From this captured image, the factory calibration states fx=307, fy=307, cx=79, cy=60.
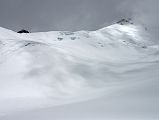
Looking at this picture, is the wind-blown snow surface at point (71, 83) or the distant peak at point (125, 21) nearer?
the wind-blown snow surface at point (71, 83)

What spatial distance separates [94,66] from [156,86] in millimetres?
25353

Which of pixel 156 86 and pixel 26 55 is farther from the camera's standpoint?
pixel 26 55

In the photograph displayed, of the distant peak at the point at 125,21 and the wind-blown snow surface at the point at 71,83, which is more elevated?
the distant peak at the point at 125,21

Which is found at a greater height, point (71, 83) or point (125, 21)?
point (125, 21)

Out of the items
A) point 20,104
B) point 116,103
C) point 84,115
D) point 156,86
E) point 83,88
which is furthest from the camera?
point 83,88

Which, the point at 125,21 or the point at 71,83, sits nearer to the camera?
the point at 71,83

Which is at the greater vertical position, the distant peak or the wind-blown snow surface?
the distant peak

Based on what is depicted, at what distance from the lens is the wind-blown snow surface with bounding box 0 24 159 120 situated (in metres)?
19.3

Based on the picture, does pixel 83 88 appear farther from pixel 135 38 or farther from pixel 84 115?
pixel 135 38

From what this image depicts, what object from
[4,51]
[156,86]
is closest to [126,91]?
[156,86]

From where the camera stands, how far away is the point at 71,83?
3934 centimetres

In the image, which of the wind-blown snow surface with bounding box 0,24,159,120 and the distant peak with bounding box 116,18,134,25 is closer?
the wind-blown snow surface with bounding box 0,24,159,120

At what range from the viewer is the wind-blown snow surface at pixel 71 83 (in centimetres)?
1930

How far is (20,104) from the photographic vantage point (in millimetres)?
28172
